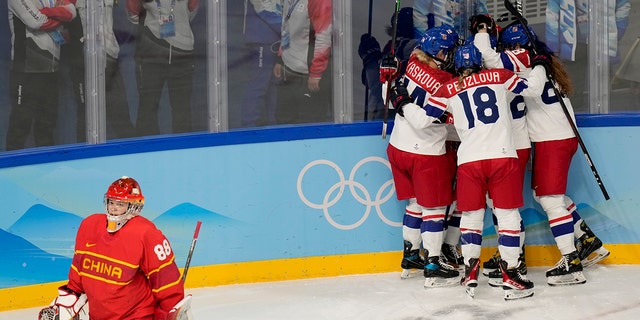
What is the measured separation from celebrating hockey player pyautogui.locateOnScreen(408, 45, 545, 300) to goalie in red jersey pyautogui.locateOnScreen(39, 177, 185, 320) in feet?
6.69

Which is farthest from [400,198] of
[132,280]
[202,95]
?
[132,280]

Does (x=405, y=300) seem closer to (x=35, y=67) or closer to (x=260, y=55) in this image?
(x=260, y=55)

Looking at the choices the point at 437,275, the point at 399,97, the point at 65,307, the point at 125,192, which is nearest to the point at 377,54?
the point at 399,97

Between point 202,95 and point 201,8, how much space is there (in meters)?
0.49

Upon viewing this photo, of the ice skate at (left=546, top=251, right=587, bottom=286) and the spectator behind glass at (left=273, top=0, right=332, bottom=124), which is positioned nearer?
the ice skate at (left=546, top=251, right=587, bottom=286)

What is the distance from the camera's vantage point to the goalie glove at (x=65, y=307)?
383 cm

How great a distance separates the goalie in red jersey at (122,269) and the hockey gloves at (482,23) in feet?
8.49

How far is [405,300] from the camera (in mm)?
5492

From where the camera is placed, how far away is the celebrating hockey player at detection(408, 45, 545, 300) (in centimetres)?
536

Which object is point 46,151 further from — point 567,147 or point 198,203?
point 567,147

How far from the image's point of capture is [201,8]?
597cm

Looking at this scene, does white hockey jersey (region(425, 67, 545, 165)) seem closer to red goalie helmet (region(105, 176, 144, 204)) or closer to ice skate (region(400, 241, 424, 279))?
ice skate (region(400, 241, 424, 279))

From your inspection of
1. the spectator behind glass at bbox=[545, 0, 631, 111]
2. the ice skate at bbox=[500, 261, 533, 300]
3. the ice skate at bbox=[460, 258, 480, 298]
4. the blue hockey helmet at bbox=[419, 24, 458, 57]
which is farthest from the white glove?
the spectator behind glass at bbox=[545, 0, 631, 111]

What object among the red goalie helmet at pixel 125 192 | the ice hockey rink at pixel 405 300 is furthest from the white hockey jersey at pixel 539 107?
the red goalie helmet at pixel 125 192
